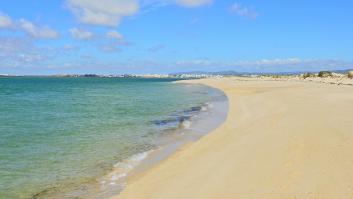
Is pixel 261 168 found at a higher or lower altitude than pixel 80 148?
higher

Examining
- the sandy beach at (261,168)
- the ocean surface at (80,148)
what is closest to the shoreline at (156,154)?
the ocean surface at (80,148)

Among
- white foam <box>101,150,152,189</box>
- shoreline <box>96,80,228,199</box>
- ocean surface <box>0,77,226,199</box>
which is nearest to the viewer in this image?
ocean surface <box>0,77,226,199</box>

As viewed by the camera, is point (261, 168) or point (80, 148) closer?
point (261, 168)

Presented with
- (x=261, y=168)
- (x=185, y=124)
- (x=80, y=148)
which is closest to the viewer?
(x=261, y=168)

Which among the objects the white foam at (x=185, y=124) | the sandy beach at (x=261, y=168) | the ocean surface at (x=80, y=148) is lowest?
the white foam at (x=185, y=124)

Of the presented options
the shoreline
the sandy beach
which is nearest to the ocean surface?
the shoreline

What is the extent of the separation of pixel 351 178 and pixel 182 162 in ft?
19.9

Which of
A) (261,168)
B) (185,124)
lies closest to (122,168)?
(261,168)

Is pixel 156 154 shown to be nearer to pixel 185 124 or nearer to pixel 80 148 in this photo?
pixel 80 148

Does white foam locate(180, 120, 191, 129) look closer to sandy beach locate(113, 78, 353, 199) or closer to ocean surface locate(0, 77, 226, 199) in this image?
ocean surface locate(0, 77, 226, 199)

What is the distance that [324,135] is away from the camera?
15859mm

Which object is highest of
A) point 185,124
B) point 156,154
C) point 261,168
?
point 261,168

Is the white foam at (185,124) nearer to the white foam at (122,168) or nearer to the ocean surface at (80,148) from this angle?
the ocean surface at (80,148)

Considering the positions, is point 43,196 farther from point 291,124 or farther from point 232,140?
point 291,124
